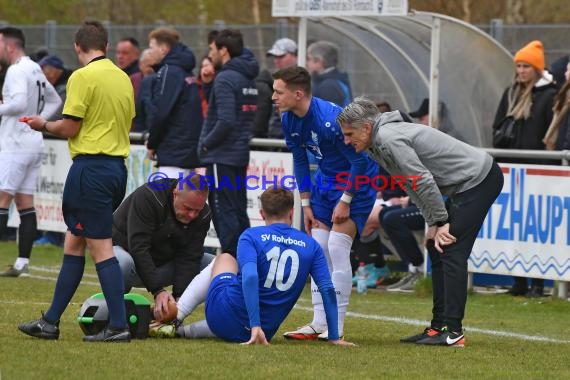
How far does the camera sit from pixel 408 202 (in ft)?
47.3

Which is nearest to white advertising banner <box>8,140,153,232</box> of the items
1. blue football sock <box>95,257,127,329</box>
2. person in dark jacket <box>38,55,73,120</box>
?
person in dark jacket <box>38,55,73,120</box>

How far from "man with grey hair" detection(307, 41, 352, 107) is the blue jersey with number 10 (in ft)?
19.8

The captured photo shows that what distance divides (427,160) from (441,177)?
0.60 ft

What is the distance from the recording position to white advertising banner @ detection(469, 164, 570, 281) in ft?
42.2

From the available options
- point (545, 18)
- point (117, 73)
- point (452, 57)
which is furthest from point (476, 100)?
point (545, 18)

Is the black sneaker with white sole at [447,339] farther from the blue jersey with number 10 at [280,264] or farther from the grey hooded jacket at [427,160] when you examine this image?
the blue jersey with number 10 at [280,264]

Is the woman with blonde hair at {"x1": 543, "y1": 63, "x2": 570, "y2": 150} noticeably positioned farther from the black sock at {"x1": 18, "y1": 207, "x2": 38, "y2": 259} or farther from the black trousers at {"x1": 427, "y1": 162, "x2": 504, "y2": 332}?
the black sock at {"x1": 18, "y1": 207, "x2": 38, "y2": 259}

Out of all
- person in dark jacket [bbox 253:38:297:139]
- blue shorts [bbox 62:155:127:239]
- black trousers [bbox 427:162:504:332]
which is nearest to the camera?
blue shorts [bbox 62:155:127:239]

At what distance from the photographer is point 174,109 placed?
46.2ft

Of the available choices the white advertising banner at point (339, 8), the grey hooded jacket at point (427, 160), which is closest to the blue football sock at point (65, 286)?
the grey hooded jacket at point (427, 160)

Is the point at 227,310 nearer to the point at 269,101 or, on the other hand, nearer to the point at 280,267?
the point at 280,267

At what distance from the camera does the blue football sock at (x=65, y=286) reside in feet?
29.9

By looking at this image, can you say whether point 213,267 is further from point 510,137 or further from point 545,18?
point 545,18

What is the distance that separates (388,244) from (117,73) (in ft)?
21.2
